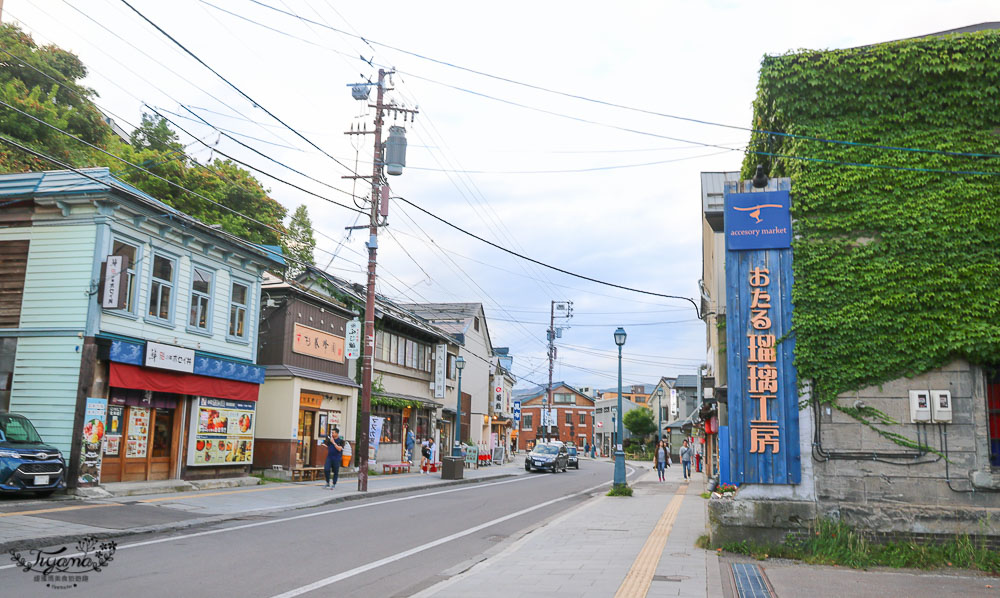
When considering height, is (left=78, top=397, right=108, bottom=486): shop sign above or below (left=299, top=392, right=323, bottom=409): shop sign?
below

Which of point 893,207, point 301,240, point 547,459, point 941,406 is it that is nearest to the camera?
point 941,406

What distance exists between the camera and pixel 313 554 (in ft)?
35.4

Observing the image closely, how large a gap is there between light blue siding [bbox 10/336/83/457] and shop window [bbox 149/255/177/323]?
2.44 meters

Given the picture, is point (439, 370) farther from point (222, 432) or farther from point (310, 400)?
point (222, 432)

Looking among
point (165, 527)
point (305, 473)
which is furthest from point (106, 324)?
point (305, 473)

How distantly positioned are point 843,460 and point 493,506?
11035 mm

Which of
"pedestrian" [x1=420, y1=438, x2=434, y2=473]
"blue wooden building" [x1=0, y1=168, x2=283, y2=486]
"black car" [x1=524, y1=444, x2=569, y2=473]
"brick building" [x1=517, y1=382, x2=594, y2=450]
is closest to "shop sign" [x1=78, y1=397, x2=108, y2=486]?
"blue wooden building" [x1=0, y1=168, x2=283, y2=486]

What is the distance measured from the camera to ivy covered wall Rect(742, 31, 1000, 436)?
1070cm

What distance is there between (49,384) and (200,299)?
497cm

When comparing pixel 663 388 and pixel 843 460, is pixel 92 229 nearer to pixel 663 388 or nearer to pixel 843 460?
pixel 843 460

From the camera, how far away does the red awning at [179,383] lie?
18141 mm

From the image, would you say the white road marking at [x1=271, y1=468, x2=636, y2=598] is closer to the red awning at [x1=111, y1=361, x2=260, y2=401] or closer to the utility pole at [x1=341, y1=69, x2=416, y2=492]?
the utility pole at [x1=341, y1=69, x2=416, y2=492]

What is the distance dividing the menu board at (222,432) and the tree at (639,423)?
64.5 metres

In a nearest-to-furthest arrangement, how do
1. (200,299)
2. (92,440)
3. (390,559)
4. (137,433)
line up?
(390,559) < (92,440) < (137,433) < (200,299)
